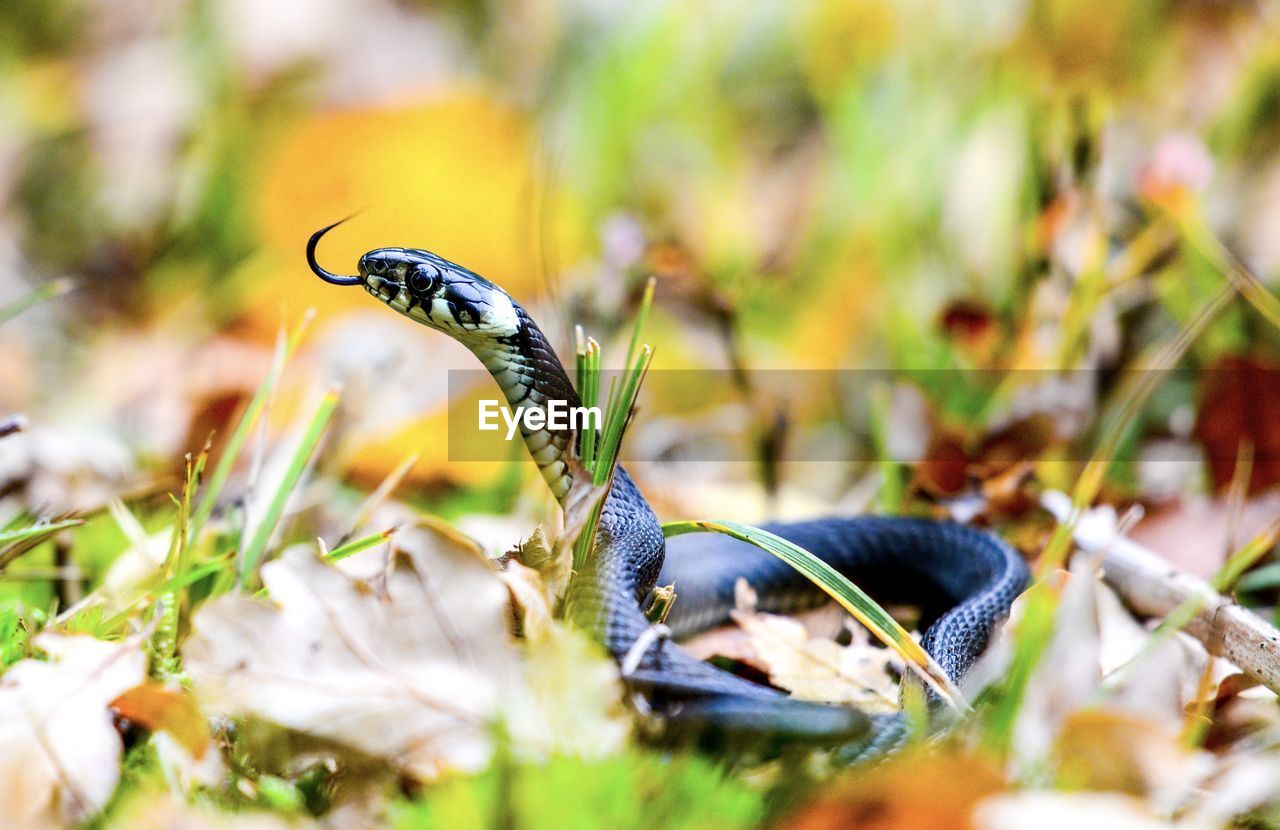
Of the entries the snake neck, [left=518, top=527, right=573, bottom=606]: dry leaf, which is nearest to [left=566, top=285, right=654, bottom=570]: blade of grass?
[left=518, top=527, right=573, bottom=606]: dry leaf

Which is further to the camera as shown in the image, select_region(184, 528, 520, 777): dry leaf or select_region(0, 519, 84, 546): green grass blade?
select_region(0, 519, 84, 546): green grass blade

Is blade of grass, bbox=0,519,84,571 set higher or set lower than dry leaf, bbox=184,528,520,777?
lower

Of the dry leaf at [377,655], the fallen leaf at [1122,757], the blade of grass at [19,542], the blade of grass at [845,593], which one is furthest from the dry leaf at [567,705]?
the blade of grass at [19,542]

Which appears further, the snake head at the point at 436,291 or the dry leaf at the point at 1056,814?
the snake head at the point at 436,291

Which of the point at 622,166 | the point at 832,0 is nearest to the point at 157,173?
the point at 622,166

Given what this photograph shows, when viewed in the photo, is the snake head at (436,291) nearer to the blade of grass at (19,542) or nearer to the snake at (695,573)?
the snake at (695,573)

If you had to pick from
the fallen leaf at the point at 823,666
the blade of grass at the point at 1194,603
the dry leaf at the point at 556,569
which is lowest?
the fallen leaf at the point at 823,666

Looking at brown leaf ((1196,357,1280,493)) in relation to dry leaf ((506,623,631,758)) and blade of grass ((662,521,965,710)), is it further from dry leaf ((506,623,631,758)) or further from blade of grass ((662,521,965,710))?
dry leaf ((506,623,631,758))
